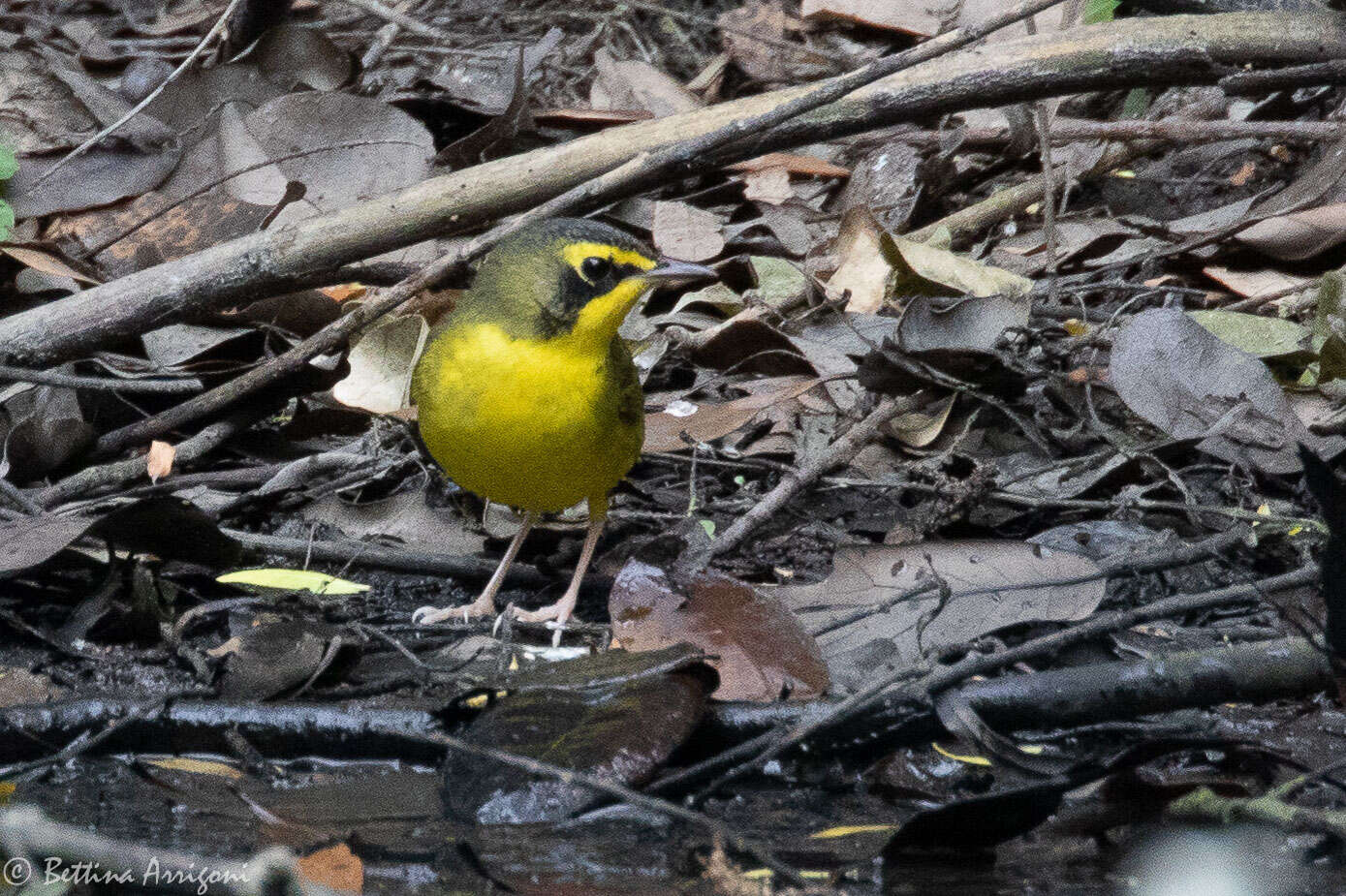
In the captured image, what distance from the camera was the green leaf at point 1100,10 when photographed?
654 centimetres

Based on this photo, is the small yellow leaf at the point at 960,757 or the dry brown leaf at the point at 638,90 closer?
the small yellow leaf at the point at 960,757

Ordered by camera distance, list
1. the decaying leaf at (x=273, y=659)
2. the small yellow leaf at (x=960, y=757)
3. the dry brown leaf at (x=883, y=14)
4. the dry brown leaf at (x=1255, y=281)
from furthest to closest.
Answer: the dry brown leaf at (x=883, y=14), the dry brown leaf at (x=1255, y=281), the decaying leaf at (x=273, y=659), the small yellow leaf at (x=960, y=757)

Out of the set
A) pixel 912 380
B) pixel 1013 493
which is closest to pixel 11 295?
pixel 912 380

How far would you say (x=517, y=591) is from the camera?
5.39 meters

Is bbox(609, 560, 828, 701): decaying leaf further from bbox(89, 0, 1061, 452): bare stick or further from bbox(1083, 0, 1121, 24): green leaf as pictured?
bbox(1083, 0, 1121, 24): green leaf

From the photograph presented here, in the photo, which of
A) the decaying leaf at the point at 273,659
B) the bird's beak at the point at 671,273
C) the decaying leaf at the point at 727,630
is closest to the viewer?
the decaying leaf at the point at 727,630

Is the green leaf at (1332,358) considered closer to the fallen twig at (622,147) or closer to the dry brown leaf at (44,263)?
the fallen twig at (622,147)

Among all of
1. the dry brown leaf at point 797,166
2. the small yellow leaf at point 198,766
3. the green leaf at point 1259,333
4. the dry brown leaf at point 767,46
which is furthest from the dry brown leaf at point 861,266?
the small yellow leaf at point 198,766

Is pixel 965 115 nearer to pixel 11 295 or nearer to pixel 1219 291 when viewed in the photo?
pixel 1219 291

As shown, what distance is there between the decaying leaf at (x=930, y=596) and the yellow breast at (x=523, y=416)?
77 centimetres

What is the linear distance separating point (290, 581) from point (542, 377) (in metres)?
1.03

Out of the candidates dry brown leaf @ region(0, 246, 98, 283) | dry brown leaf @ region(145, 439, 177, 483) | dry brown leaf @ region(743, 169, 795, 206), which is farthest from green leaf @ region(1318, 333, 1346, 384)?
dry brown leaf @ region(0, 246, 98, 283)

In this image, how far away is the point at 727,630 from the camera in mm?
4094

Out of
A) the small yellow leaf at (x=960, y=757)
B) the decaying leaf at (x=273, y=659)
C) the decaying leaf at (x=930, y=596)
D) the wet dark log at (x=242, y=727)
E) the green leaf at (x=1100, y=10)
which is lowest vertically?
the decaying leaf at (x=273, y=659)
